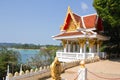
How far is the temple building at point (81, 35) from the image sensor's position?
23.1 m

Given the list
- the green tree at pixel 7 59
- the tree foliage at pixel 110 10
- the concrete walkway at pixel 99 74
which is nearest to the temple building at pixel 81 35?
the tree foliage at pixel 110 10

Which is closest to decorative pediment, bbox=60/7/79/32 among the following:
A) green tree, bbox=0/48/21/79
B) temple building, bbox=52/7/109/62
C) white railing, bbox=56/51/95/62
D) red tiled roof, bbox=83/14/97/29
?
temple building, bbox=52/7/109/62

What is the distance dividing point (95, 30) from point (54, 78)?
13328 millimetres

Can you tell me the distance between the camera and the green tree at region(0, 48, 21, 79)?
34438 millimetres

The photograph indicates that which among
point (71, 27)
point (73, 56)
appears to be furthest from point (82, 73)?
point (71, 27)

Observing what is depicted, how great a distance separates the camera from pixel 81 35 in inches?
899

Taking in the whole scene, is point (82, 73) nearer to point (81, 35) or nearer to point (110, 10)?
point (110, 10)

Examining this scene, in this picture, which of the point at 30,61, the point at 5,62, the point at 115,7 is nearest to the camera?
the point at 115,7

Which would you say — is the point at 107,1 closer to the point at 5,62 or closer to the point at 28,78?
the point at 28,78

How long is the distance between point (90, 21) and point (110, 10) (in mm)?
3924

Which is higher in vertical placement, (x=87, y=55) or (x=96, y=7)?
(x=96, y=7)

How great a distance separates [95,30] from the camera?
79.8 ft

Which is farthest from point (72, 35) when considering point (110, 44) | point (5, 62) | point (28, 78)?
point (5, 62)

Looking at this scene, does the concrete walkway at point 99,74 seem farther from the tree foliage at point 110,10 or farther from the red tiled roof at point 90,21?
the red tiled roof at point 90,21
